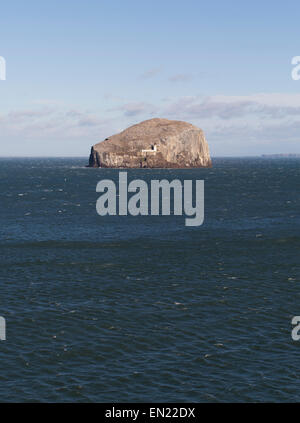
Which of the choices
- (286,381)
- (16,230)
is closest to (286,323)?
(286,381)

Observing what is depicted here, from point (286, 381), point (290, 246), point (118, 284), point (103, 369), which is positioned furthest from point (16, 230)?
point (286, 381)

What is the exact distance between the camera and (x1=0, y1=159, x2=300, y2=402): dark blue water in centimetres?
3070

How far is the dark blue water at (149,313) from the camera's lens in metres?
30.7

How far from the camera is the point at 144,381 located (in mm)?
30906

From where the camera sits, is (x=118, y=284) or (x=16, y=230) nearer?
(x=118, y=284)

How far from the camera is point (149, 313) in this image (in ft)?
142

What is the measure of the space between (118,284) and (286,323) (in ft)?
64.1
